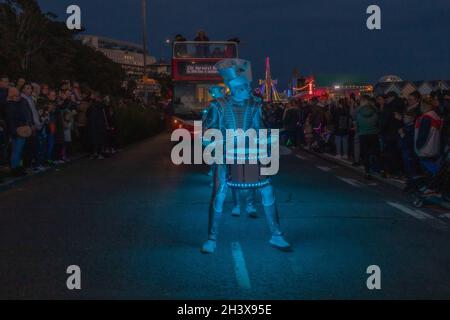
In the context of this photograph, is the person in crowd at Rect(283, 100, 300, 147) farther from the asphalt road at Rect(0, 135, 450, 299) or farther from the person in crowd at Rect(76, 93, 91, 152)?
the asphalt road at Rect(0, 135, 450, 299)

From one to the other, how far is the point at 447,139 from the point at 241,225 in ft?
14.2

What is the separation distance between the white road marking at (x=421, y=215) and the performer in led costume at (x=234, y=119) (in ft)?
9.15

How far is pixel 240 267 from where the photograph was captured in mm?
6652

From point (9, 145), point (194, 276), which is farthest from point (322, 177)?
point (194, 276)

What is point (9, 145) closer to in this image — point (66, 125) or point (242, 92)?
point (66, 125)

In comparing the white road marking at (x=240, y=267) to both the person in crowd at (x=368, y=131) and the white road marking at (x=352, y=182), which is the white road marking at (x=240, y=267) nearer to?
the white road marking at (x=352, y=182)

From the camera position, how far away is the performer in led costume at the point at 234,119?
738 centimetres

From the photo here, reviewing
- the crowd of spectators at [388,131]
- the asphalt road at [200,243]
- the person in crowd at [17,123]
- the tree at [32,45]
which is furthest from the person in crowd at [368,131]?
the tree at [32,45]

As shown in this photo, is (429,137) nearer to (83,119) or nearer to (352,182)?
(352,182)

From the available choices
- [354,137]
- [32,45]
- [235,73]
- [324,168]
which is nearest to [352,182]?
[324,168]

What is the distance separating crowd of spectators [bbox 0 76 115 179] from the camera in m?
14.5

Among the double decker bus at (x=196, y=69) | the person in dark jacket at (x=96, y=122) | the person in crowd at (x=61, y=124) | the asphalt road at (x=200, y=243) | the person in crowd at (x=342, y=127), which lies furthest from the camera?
the double decker bus at (x=196, y=69)

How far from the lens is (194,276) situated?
6301 millimetres
